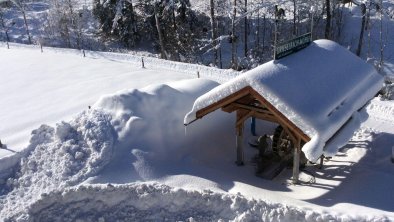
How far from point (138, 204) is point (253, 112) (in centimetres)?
435

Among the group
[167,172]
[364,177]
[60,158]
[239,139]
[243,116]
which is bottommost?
[364,177]

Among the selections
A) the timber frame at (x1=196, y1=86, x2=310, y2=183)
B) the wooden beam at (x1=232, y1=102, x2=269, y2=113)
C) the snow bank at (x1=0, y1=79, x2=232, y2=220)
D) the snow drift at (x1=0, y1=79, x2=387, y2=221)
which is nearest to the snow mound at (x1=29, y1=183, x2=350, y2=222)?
the snow drift at (x1=0, y1=79, x2=387, y2=221)

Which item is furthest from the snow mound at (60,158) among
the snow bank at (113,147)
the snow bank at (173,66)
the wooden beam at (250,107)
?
the snow bank at (173,66)

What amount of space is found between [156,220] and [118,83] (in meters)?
13.8

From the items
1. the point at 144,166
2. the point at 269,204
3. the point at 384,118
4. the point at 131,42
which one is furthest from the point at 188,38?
→ the point at 269,204

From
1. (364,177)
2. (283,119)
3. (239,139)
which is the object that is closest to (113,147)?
(239,139)

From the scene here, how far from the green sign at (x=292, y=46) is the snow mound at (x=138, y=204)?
439 centimetres

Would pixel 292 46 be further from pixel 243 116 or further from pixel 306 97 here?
pixel 243 116

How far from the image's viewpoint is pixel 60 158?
14664 millimetres

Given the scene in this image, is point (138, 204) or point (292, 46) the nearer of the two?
point (138, 204)

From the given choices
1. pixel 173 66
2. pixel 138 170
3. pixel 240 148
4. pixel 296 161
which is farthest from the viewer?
pixel 173 66

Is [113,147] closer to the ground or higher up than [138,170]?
higher up

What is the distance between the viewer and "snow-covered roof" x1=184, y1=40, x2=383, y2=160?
1159cm

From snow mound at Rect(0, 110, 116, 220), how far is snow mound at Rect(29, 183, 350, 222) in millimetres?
522
